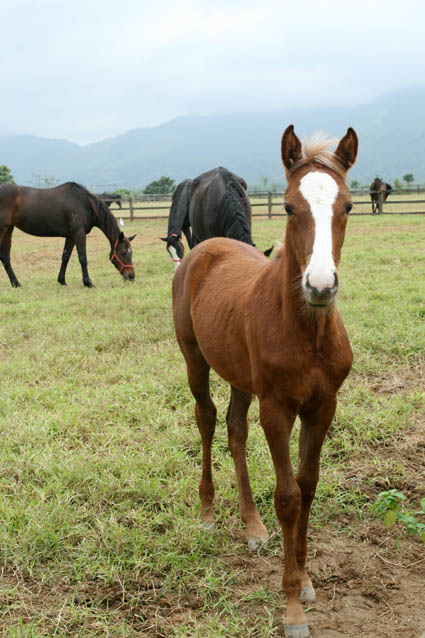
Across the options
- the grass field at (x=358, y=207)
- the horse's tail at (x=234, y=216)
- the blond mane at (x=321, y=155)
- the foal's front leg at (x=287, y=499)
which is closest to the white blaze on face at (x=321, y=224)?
the blond mane at (x=321, y=155)

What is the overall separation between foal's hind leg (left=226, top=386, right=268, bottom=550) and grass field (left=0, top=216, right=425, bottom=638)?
0.27 feet

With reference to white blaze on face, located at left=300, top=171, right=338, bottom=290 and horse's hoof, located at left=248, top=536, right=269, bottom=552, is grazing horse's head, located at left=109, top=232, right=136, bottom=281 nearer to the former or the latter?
horse's hoof, located at left=248, top=536, right=269, bottom=552

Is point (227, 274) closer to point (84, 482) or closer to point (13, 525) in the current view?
point (84, 482)

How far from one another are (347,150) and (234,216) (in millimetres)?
3873

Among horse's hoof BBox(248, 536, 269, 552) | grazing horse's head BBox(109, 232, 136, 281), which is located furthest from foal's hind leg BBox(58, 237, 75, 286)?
horse's hoof BBox(248, 536, 269, 552)

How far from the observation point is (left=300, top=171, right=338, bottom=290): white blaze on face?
171cm

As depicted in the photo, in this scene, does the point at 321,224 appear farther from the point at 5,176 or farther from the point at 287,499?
the point at 5,176

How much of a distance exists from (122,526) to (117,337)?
3.40 meters

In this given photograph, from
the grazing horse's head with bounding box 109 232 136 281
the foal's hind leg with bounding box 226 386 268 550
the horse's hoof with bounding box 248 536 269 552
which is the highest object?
the grazing horse's head with bounding box 109 232 136 281

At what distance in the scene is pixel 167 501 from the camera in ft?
9.75

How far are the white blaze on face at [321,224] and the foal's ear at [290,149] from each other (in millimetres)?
214

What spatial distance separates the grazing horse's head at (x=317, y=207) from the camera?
172cm

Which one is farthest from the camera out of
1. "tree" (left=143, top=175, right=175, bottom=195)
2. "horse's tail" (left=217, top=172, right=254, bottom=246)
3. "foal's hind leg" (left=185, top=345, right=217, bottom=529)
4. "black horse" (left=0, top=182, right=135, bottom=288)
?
"tree" (left=143, top=175, right=175, bottom=195)

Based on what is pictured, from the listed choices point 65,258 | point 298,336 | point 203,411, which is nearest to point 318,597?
point 203,411
